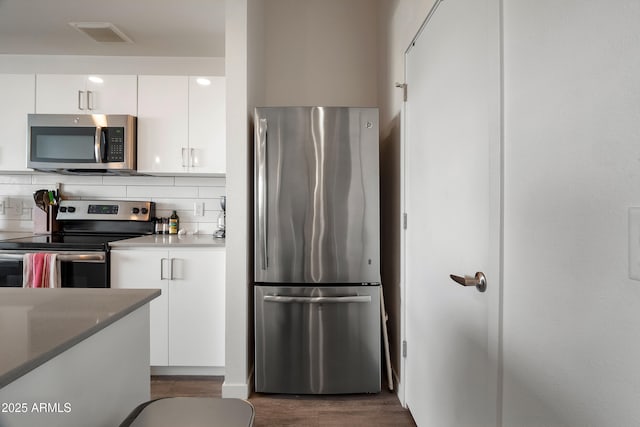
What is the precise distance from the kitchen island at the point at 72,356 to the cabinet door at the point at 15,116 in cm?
228

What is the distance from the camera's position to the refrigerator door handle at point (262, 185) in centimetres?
201

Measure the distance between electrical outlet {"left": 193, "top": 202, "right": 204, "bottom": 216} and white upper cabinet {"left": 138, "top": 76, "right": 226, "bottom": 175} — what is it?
1.22ft

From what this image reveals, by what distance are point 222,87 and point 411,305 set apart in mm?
2119

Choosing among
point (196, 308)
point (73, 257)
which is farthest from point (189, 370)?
point (73, 257)

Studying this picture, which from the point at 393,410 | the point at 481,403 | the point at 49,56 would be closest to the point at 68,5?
the point at 49,56

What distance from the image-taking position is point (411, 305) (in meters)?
1.80

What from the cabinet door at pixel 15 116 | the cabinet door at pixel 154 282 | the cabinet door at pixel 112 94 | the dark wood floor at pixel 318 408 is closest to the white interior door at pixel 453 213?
the dark wood floor at pixel 318 408

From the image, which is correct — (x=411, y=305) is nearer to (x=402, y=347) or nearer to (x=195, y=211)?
(x=402, y=347)

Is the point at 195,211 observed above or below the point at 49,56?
below

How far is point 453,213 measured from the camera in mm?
1276

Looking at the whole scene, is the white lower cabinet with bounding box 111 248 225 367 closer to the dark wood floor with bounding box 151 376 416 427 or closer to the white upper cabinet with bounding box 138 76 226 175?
the dark wood floor with bounding box 151 376 416 427

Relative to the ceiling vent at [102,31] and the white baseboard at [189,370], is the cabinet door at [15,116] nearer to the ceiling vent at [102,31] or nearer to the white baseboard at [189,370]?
the ceiling vent at [102,31]

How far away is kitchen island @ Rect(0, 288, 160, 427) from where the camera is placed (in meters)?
0.61

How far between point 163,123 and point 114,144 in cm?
41
